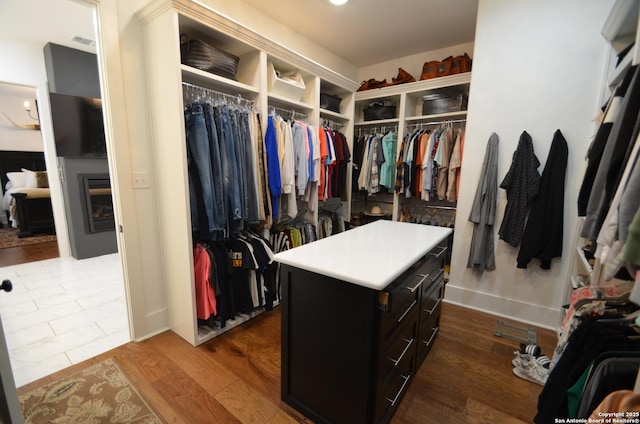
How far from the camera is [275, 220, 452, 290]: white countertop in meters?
Answer: 1.16

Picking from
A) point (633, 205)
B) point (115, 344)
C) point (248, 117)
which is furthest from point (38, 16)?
point (633, 205)

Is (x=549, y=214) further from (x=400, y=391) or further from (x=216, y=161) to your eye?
(x=216, y=161)

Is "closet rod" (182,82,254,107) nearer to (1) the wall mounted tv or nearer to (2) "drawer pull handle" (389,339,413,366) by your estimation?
(2) "drawer pull handle" (389,339,413,366)

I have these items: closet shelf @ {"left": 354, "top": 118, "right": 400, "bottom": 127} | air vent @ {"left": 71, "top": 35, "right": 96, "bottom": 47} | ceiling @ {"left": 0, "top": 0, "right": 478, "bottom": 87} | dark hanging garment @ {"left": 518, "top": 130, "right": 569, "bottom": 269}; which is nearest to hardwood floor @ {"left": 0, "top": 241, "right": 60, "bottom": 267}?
ceiling @ {"left": 0, "top": 0, "right": 478, "bottom": 87}

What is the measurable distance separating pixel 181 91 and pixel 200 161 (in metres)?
0.45

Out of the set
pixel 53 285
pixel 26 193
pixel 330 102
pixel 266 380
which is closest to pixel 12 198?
pixel 26 193

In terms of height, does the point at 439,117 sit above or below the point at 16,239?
above

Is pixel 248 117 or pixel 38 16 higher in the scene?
pixel 38 16

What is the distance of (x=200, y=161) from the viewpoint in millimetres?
1871

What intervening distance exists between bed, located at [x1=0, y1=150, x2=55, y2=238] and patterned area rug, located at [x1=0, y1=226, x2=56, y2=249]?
122 mm

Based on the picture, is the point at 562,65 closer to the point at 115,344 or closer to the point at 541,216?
the point at 541,216

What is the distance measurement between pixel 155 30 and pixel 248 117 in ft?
2.56

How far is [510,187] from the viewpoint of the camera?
2.36 metres

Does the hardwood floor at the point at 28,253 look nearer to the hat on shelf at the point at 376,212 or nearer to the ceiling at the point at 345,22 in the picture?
the ceiling at the point at 345,22
